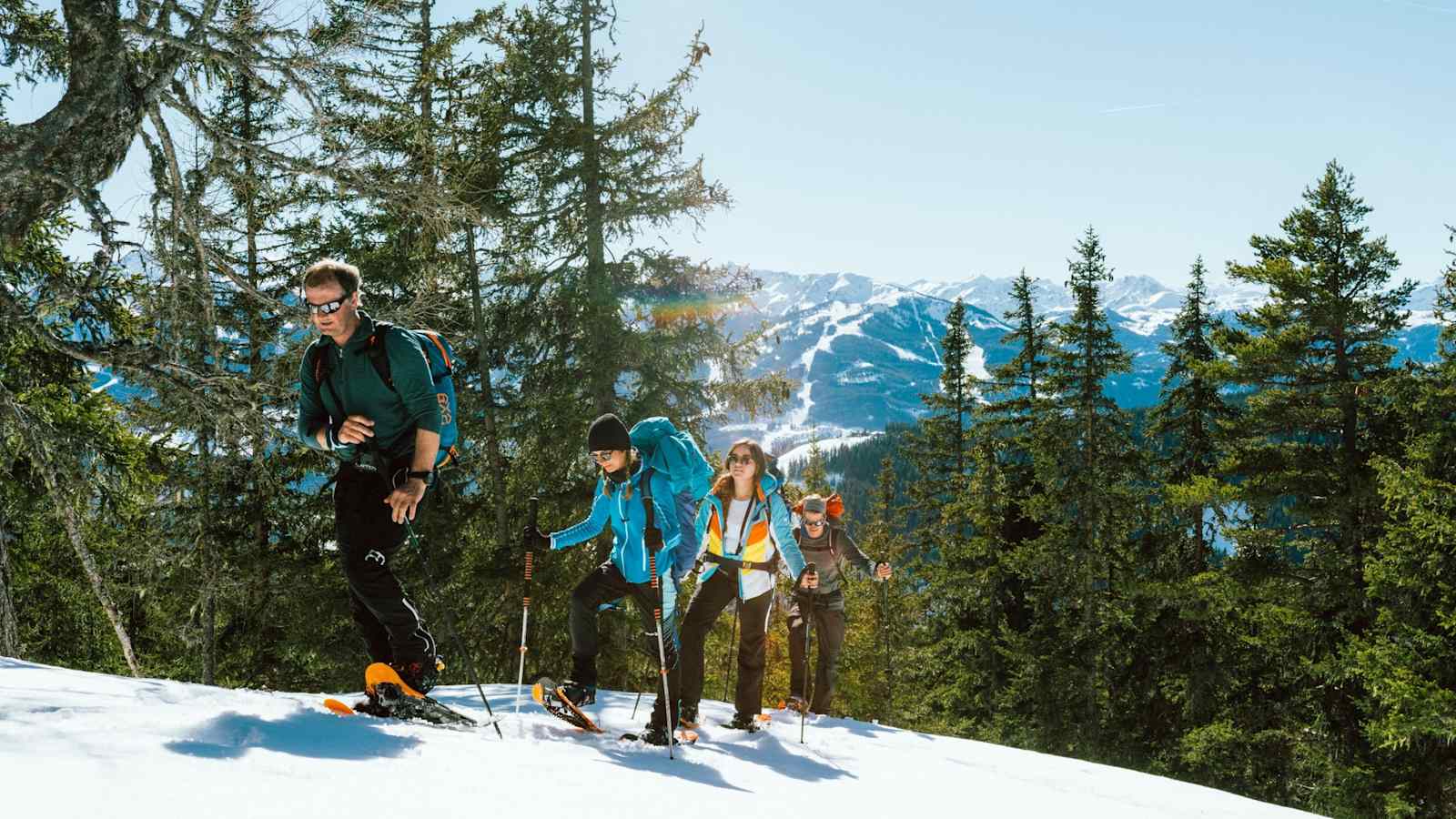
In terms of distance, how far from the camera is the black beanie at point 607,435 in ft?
19.6

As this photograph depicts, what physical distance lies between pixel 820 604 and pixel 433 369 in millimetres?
5370

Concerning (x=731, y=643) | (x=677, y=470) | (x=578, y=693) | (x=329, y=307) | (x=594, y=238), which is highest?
(x=594, y=238)

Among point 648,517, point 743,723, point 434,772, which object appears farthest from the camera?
point 743,723

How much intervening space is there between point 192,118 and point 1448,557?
1938 cm

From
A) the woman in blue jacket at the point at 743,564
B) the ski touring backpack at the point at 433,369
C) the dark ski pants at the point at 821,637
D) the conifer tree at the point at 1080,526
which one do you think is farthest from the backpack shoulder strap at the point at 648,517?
the conifer tree at the point at 1080,526

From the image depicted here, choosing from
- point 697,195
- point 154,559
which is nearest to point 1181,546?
point 697,195

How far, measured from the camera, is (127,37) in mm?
6359

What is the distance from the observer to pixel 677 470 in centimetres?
616

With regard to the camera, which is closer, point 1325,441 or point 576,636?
point 576,636

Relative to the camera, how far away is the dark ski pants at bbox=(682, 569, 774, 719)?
21.7 feet

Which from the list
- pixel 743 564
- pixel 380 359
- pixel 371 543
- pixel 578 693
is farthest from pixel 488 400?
pixel 380 359

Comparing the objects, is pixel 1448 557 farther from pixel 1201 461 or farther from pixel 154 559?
pixel 154 559

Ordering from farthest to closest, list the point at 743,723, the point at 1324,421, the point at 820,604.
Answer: the point at 1324,421
the point at 820,604
the point at 743,723

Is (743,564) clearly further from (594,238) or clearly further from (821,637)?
(594,238)
